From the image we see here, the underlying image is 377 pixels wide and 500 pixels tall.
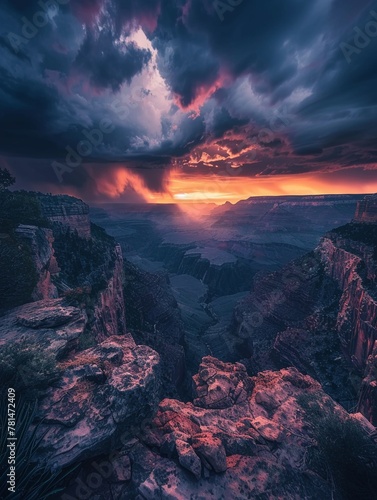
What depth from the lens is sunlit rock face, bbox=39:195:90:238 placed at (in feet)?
101

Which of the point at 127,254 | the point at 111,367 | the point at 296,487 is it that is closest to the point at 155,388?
the point at 111,367

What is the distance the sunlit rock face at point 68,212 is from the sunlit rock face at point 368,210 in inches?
2064

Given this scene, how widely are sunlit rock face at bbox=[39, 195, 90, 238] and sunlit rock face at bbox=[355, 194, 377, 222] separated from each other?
52432 mm

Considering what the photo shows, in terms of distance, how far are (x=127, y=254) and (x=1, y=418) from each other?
14709 cm

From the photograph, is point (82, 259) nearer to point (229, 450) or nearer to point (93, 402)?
point (93, 402)

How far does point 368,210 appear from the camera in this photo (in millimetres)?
42562

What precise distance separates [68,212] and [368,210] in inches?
2156

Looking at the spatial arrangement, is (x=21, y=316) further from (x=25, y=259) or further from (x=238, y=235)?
(x=238, y=235)

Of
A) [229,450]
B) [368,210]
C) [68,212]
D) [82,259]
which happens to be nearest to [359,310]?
[229,450]

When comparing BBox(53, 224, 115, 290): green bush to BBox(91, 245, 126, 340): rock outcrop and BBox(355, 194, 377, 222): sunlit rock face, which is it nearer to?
BBox(91, 245, 126, 340): rock outcrop

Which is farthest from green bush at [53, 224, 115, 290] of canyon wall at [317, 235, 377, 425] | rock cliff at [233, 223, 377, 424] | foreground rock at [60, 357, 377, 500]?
rock cliff at [233, 223, 377, 424]

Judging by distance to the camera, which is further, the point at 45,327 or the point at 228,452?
the point at 45,327

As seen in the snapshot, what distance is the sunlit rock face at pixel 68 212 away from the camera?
30.9 metres

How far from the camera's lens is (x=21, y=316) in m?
9.31
